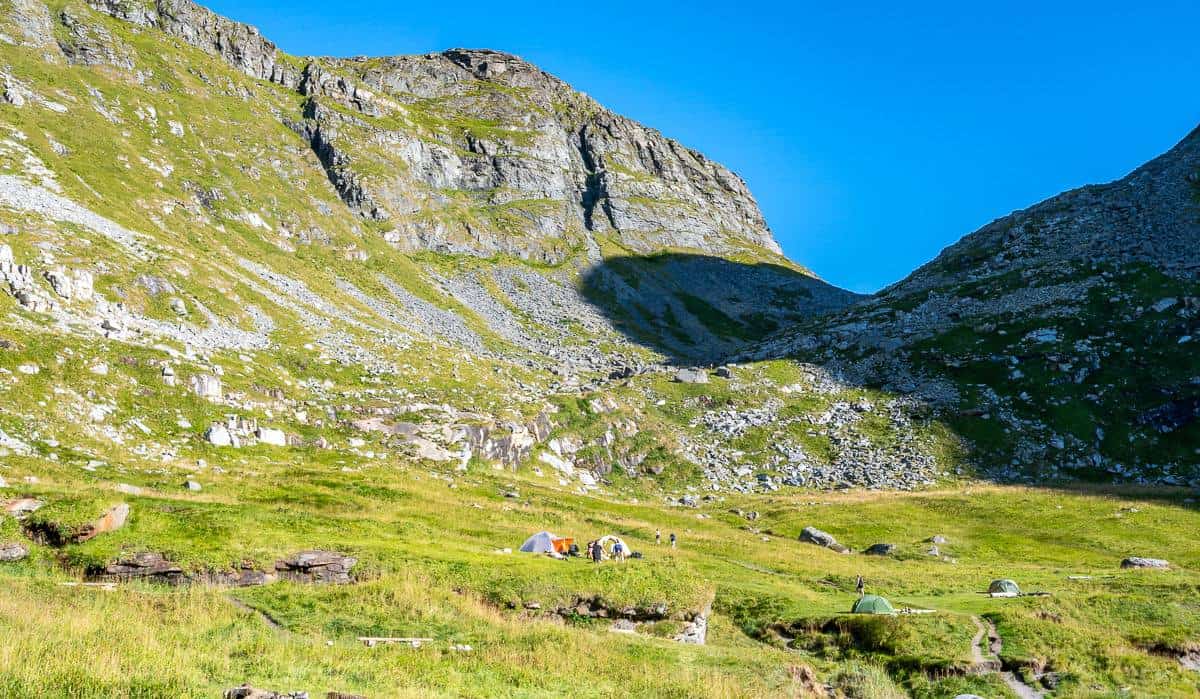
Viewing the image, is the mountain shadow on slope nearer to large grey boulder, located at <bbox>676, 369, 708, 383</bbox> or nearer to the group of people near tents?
large grey boulder, located at <bbox>676, 369, 708, 383</bbox>

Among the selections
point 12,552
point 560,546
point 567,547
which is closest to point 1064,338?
point 567,547

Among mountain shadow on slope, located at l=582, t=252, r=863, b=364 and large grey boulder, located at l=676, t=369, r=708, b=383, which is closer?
large grey boulder, located at l=676, t=369, r=708, b=383

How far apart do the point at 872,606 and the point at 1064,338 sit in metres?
99.6

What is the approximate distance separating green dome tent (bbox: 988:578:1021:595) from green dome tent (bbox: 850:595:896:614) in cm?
1169

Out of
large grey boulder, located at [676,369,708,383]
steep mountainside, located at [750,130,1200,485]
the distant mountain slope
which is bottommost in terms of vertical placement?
large grey boulder, located at [676,369,708,383]

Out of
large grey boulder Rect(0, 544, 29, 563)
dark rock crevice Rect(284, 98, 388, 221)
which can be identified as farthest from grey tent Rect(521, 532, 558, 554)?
dark rock crevice Rect(284, 98, 388, 221)

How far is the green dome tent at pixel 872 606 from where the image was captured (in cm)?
3516

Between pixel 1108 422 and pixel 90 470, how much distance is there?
116551mm

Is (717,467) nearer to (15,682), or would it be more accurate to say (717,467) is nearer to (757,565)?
(757,565)

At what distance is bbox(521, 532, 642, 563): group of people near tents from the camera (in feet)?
148

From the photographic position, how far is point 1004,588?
43.0 meters

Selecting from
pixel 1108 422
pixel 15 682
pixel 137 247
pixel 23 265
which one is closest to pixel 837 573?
pixel 15 682

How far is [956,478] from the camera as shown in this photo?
91.8 m

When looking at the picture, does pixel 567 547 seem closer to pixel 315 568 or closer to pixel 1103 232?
pixel 315 568
